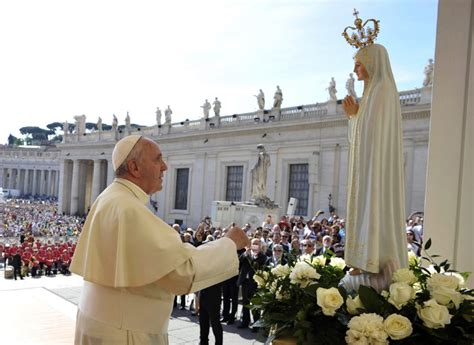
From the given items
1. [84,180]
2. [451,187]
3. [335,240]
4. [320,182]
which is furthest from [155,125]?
[451,187]

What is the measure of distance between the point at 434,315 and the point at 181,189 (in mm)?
35987

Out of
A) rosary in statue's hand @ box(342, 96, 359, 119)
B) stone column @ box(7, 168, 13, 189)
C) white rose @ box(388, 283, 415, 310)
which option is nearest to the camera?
white rose @ box(388, 283, 415, 310)

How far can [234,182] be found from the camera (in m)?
32.9

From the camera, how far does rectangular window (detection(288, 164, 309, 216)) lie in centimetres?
2734

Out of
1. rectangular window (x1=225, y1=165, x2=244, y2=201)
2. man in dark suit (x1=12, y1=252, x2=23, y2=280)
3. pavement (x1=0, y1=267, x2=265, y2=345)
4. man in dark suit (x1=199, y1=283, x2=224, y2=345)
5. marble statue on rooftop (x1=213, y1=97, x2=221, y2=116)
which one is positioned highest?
marble statue on rooftop (x1=213, y1=97, x2=221, y2=116)

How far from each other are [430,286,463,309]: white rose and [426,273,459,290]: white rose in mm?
43

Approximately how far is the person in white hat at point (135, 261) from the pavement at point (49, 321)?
3.87 meters

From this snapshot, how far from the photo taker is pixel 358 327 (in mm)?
2324

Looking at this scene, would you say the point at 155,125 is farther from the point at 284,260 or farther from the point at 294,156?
the point at 284,260

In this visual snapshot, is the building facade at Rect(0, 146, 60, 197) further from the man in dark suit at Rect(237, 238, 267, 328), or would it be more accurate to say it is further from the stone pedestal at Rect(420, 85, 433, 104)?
the man in dark suit at Rect(237, 238, 267, 328)

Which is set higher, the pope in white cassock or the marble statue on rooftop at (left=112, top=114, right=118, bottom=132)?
the marble statue on rooftop at (left=112, top=114, right=118, bottom=132)

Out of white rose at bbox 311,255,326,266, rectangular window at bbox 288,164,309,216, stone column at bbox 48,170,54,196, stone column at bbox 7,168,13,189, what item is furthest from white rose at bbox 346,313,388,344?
stone column at bbox 7,168,13,189

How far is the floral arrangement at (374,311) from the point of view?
2.32 m

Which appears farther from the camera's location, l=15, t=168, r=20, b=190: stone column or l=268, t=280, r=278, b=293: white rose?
l=15, t=168, r=20, b=190: stone column
